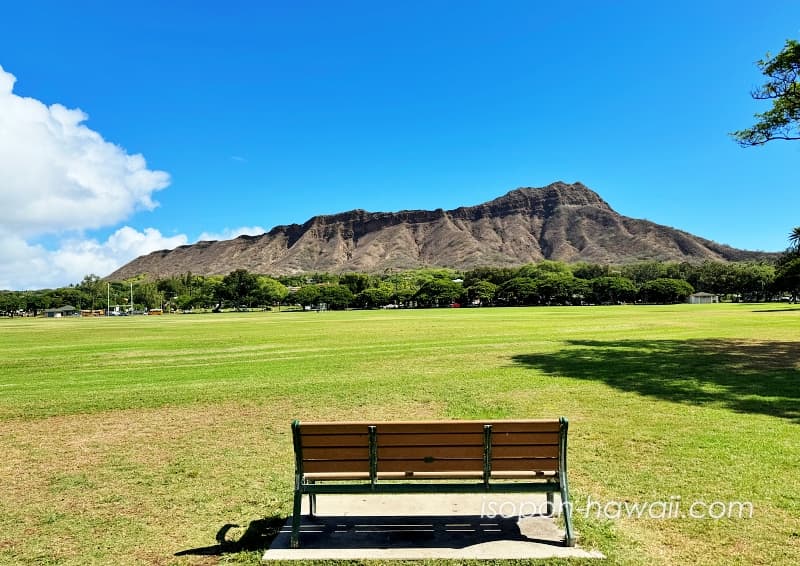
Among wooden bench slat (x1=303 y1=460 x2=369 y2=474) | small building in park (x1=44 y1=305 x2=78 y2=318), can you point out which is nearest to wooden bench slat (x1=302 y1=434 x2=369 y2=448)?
wooden bench slat (x1=303 y1=460 x2=369 y2=474)

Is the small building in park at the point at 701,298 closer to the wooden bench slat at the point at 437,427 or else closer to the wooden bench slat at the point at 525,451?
the wooden bench slat at the point at 525,451

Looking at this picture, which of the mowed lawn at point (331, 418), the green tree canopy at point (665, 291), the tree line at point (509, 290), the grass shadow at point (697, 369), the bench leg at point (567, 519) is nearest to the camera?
the bench leg at point (567, 519)

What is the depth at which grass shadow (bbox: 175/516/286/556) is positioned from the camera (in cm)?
557

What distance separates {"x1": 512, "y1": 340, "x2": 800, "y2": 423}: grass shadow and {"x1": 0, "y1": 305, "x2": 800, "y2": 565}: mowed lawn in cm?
12

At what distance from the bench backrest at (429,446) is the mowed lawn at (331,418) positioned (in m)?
1.18

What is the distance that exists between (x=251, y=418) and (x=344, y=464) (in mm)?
7281

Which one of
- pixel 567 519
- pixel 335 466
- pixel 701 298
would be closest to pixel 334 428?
pixel 335 466

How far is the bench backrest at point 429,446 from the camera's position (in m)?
5.56

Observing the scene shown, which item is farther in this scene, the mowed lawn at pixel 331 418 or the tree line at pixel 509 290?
the tree line at pixel 509 290

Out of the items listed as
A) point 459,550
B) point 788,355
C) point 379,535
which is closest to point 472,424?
point 459,550

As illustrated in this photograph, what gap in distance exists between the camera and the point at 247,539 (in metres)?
5.88

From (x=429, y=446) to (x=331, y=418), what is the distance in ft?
22.0

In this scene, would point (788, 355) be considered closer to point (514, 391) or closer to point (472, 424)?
point (514, 391)

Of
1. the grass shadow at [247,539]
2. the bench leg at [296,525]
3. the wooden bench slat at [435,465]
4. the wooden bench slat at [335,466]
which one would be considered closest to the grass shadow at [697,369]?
the wooden bench slat at [435,465]
